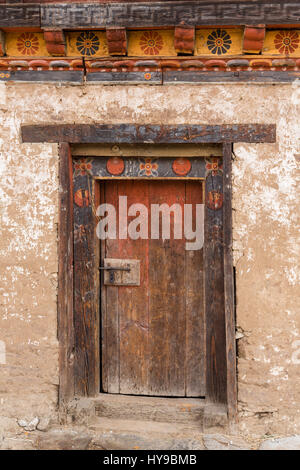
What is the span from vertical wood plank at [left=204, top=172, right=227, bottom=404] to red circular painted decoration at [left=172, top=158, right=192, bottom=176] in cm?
18

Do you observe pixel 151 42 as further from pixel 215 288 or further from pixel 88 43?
pixel 215 288

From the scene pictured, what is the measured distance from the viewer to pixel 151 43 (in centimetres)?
325

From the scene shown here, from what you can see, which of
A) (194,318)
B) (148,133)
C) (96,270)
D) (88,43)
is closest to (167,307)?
(194,318)

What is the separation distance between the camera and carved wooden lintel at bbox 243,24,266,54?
305 cm

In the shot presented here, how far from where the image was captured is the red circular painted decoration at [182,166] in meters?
3.44

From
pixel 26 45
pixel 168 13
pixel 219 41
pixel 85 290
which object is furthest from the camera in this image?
pixel 85 290

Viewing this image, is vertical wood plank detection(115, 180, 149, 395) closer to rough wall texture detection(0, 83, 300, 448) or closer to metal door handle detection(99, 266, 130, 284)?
metal door handle detection(99, 266, 130, 284)

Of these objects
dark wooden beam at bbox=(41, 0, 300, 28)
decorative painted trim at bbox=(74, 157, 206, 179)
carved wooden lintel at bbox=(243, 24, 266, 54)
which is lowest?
decorative painted trim at bbox=(74, 157, 206, 179)

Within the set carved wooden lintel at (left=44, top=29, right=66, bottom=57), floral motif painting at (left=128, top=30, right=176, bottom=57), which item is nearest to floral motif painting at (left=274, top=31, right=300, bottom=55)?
floral motif painting at (left=128, top=30, right=176, bottom=57)

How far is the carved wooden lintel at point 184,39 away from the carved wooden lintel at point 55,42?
855 mm

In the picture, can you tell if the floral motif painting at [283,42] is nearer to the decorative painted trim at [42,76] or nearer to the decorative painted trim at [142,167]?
the decorative painted trim at [142,167]

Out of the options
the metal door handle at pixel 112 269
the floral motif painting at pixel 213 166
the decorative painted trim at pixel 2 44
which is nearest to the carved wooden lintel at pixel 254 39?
the floral motif painting at pixel 213 166

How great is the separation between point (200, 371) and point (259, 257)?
112cm

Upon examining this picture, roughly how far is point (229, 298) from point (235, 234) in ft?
1.63
